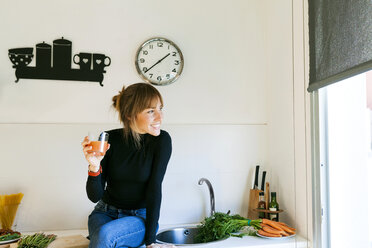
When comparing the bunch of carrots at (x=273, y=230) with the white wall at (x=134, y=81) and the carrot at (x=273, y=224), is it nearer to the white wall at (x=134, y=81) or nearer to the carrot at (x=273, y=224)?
the carrot at (x=273, y=224)

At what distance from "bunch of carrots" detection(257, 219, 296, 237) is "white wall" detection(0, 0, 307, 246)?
0.38 ft

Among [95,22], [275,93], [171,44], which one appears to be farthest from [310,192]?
[95,22]

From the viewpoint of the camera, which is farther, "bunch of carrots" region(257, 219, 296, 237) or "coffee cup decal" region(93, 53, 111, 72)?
"coffee cup decal" region(93, 53, 111, 72)

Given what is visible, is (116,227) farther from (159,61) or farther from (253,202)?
(159,61)

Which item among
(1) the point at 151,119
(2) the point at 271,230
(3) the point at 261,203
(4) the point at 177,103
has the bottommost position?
(2) the point at 271,230

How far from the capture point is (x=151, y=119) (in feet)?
6.02

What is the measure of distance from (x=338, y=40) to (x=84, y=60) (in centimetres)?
165

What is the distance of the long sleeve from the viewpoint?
5.82 ft

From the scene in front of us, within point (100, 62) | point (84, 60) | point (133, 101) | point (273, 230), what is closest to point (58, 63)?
point (84, 60)

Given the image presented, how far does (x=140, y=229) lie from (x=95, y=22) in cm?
151

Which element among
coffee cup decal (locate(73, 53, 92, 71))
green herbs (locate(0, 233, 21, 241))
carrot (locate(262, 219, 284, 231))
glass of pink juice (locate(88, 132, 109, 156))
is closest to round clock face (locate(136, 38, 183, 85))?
coffee cup decal (locate(73, 53, 92, 71))

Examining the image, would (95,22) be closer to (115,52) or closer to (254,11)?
(115,52)

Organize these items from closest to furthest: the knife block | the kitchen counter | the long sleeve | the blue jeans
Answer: the blue jeans < the long sleeve < the kitchen counter < the knife block

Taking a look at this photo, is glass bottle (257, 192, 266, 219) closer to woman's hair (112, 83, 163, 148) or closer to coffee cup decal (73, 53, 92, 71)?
woman's hair (112, 83, 163, 148)
